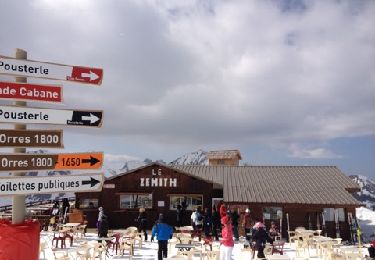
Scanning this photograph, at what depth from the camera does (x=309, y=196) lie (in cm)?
2605

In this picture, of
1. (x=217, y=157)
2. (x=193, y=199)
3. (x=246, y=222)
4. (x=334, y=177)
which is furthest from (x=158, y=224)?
(x=217, y=157)

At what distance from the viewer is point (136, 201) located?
2745 centimetres

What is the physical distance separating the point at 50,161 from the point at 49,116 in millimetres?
682

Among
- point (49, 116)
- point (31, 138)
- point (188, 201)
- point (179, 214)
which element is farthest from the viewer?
point (188, 201)

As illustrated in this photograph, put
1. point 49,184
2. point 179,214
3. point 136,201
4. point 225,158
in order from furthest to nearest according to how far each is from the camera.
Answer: point 225,158, point 136,201, point 179,214, point 49,184

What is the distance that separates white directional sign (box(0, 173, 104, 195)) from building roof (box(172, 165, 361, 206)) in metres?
19.9

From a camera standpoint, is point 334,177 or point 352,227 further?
point 334,177

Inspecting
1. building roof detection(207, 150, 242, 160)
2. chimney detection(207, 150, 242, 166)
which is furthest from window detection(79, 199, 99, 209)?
building roof detection(207, 150, 242, 160)

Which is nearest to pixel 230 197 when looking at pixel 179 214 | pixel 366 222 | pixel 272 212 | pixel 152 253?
pixel 272 212

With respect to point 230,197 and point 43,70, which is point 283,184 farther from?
point 43,70

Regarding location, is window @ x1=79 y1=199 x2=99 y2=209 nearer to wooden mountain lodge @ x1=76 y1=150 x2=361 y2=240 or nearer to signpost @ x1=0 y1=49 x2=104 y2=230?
wooden mountain lodge @ x1=76 y1=150 x2=361 y2=240

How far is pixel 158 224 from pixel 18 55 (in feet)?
32.9

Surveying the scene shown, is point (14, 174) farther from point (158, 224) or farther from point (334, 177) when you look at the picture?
point (334, 177)

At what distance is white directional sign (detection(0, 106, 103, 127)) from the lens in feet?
19.0
